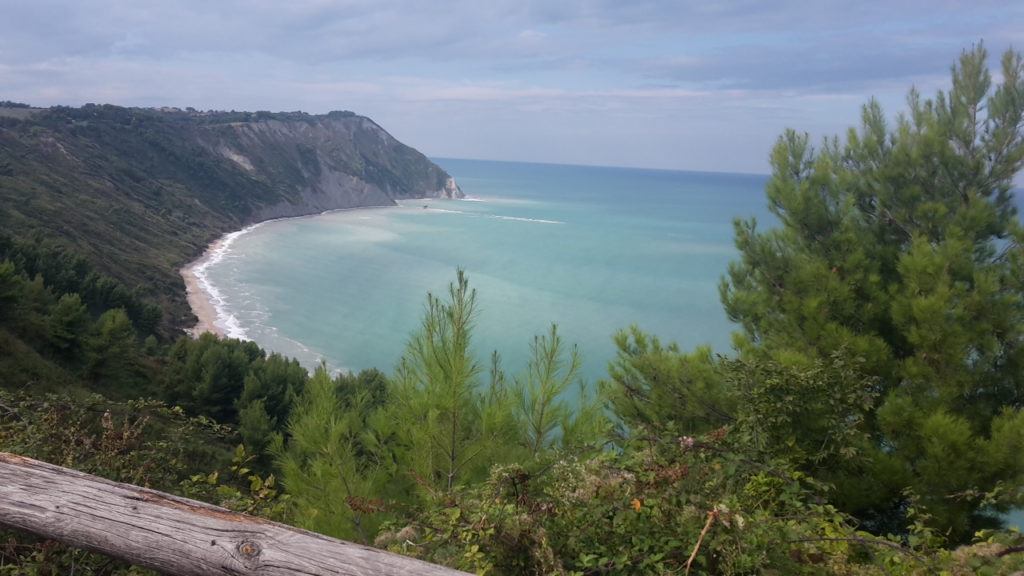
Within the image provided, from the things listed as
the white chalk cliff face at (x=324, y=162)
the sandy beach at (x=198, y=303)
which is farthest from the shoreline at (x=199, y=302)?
the white chalk cliff face at (x=324, y=162)

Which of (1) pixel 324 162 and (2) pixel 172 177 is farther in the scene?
(1) pixel 324 162

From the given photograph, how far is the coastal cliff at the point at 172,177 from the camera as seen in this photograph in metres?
28.6

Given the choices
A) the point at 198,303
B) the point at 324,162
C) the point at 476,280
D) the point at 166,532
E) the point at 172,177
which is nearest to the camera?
the point at 166,532

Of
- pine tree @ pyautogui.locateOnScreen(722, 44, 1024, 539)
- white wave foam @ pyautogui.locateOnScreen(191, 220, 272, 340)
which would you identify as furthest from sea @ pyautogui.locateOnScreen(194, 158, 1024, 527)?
pine tree @ pyautogui.locateOnScreen(722, 44, 1024, 539)

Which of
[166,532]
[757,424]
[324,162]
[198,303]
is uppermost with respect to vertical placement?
[324,162]

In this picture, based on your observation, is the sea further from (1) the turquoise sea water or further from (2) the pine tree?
(2) the pine tree

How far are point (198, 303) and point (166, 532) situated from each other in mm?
29130

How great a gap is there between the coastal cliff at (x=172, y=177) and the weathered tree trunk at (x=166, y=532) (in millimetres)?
22559

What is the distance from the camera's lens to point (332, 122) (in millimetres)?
86312

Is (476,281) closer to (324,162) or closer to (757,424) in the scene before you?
(757,424)

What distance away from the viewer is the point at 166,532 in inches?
55.6

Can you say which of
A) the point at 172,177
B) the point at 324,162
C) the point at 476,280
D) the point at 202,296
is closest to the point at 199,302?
the point at 202,296

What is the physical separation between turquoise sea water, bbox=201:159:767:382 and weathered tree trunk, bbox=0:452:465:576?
8874 millimetres

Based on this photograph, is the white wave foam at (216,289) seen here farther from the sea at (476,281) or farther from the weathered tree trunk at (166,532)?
the weathered tree trunk at (166,532)
